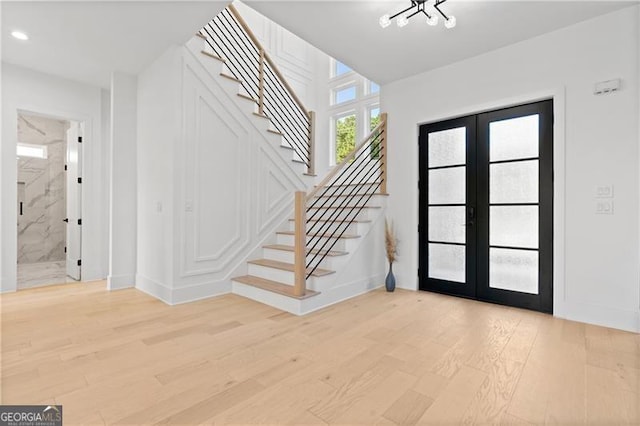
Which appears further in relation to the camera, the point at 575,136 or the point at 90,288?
the point at 90,288

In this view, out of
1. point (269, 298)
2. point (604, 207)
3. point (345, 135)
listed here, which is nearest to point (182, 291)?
point (269, 298)

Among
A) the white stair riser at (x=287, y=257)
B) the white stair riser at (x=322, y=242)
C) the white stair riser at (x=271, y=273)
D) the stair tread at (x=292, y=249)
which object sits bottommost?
the white stair riser at (x=271, y=273)

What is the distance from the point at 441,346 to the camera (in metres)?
2.30

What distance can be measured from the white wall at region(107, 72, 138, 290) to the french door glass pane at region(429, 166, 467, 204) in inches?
157

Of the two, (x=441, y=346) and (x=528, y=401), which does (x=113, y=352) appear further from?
(x=528, y=401)

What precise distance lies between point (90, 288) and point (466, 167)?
500 cm

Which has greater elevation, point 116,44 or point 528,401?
point 116,44

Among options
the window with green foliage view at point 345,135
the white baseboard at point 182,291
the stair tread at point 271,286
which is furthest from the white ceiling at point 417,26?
the white baseboard at point 182,291

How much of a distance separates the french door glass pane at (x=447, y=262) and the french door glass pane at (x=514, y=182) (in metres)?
0.73

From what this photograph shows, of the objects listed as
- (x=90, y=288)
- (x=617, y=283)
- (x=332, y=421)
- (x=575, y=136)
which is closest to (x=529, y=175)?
(x=575, y=136)

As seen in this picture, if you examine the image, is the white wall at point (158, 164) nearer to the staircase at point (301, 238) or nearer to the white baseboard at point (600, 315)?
the staircase at point (301, 238)

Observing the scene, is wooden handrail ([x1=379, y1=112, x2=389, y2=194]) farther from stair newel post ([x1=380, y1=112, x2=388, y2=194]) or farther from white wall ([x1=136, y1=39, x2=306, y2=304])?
white wall ([x1=136, y1=39, x2=306, y2=304])

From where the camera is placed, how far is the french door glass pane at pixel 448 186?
3680 mm

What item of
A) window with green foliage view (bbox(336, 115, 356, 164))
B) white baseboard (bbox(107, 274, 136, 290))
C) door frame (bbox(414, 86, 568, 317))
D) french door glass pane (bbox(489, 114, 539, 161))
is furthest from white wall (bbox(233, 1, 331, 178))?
door frame (bbox(414, 86, 568, 317))
